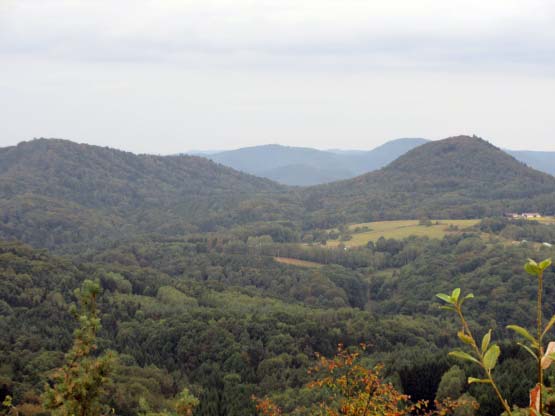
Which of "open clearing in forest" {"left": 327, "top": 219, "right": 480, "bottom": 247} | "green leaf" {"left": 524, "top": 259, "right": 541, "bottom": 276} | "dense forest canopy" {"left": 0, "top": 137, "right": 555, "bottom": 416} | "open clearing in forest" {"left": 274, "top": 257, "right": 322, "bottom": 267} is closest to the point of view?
"green leaf" {"left": 524, "top": 259, "right": 541, "bottom": 276}

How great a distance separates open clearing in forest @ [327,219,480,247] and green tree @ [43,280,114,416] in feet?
501

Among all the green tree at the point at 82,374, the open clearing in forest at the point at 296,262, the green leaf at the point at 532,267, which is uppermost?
the green leaf at the point at 532,267

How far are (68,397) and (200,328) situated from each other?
7197cm

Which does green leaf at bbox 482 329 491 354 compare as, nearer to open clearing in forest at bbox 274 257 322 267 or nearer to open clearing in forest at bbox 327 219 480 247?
open clearing in forest at bbox 274 257 322 267

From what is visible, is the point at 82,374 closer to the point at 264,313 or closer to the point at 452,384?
the point at 452,384

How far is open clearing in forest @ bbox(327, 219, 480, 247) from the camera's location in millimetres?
162500

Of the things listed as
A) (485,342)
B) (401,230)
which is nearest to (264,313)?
(485,342)

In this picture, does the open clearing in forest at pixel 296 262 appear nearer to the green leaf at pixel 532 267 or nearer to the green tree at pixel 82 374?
the green tree at pixel 82 374

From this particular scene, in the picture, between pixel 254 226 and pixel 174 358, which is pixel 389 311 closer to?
pixel 174 358

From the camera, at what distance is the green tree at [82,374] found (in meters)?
10.2

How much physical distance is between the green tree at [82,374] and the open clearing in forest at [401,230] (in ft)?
501

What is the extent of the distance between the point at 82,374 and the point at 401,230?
16782 cm

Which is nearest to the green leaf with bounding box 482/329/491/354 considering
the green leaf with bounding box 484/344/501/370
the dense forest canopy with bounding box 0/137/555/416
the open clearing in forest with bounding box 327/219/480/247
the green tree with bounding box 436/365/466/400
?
the green leaf with bounding box 484/344/501/370

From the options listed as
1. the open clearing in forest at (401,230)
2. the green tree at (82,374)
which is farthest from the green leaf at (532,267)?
the open clearing in forest at (401,230)
